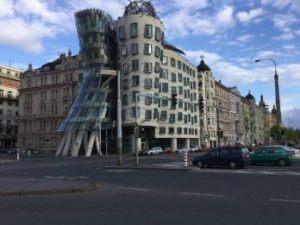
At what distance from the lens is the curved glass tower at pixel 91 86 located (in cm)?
8294

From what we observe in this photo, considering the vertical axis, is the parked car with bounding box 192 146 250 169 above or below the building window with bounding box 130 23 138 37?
below

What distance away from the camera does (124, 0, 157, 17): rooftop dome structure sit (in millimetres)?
91062

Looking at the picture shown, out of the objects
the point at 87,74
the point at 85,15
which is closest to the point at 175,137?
the point at 87,74

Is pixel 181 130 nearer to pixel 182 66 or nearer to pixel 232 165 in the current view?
pixel 182 66

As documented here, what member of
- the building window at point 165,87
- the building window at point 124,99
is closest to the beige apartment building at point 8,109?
the building window at point 124,99

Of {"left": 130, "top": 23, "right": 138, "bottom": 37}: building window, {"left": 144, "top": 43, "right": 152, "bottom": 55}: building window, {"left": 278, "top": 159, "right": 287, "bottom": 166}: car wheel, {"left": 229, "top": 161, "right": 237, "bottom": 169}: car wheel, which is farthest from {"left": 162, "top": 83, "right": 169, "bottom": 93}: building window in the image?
{"left": 229, "top": 161, "right": 237, "bottom": 169}: car wheel

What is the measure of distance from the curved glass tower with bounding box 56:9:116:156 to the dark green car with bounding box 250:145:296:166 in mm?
49970

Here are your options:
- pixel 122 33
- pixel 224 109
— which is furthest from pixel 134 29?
pixel 224 109

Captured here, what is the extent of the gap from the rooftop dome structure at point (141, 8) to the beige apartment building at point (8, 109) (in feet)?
179

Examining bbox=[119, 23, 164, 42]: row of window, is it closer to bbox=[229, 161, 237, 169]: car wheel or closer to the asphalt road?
bbox=[229, 161, 237, 169]: car wheel

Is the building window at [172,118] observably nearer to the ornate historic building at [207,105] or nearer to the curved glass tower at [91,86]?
the curved glass tower at [91,86]

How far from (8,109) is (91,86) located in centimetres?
5628

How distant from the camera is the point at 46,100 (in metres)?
111

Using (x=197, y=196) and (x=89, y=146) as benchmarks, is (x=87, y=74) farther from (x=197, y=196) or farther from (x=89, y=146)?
(x=197, y=196)
